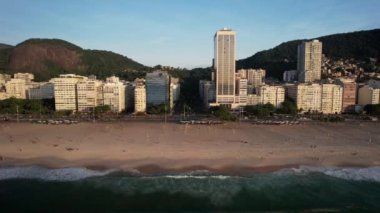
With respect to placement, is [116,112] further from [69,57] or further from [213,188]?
A: [69,57]

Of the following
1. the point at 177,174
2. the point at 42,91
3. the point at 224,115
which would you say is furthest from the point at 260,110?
the point at 42,91

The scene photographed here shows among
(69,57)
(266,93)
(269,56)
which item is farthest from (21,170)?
(269,56)

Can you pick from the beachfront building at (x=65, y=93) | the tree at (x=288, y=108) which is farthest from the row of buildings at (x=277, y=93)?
the beachfront building at (x=65, y=93)

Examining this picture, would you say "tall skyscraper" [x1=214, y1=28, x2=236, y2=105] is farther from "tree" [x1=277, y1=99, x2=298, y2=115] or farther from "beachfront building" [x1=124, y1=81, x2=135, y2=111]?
"beachfront building" [x1=124, y1=81, x2=135, y2=111]

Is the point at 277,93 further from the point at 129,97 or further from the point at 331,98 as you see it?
the point at 129,97

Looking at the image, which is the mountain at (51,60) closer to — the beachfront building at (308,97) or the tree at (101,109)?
the tree at (101,109)

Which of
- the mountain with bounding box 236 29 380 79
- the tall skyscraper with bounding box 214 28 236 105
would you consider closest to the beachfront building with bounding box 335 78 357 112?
the tall skyscraper with bounding box 214 28 236 105
